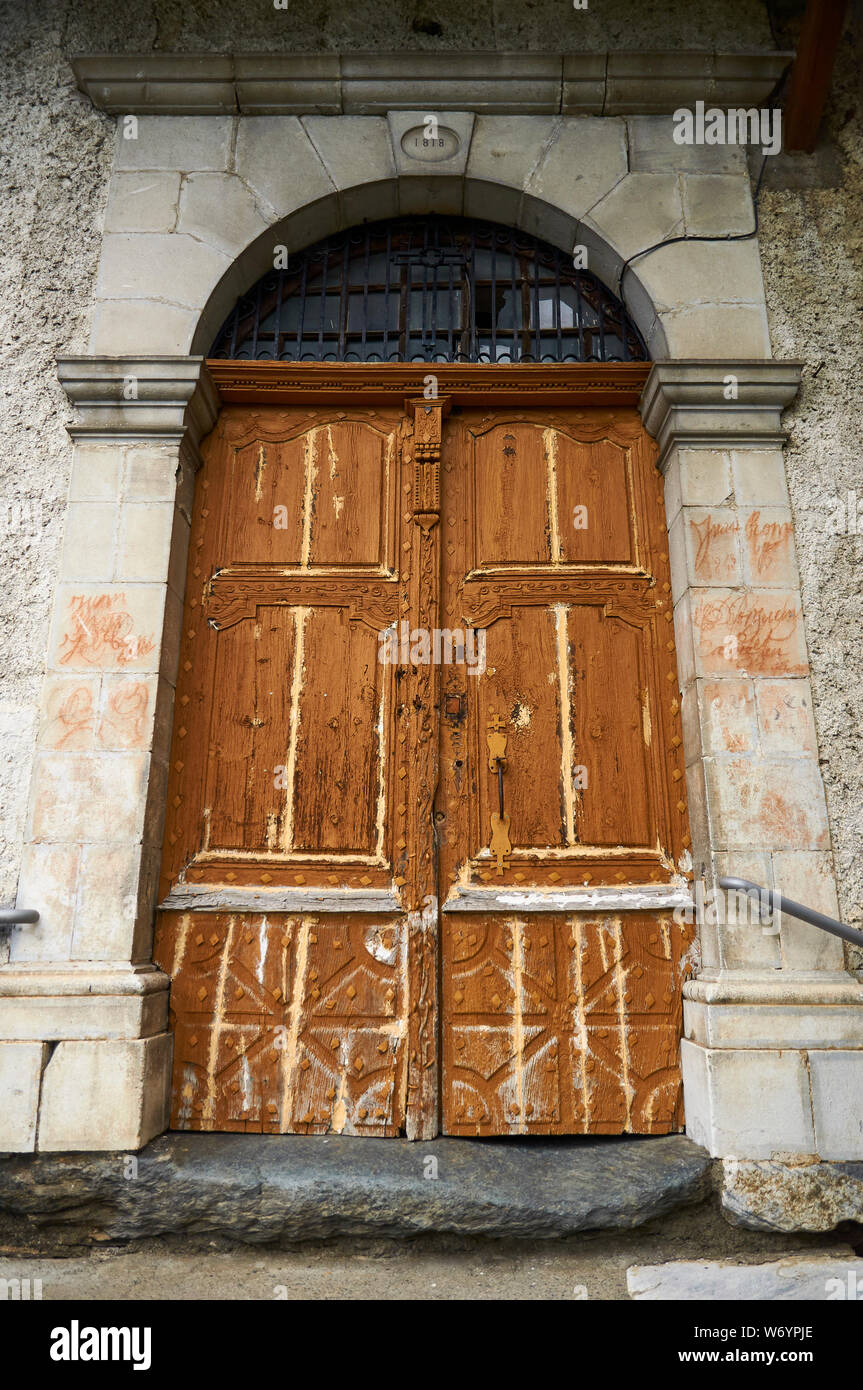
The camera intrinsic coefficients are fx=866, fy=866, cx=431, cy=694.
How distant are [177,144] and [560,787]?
3438 millimetres

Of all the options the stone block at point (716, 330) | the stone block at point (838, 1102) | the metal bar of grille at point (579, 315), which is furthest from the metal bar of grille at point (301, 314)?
the stone block at point (838, 1102)

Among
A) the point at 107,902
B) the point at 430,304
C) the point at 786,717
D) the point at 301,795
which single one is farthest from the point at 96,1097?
the point at 430,304

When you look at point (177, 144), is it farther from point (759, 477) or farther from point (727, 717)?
point (727, 717)

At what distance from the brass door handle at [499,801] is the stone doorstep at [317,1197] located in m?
1.14

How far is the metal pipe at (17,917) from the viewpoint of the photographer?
3064 mm

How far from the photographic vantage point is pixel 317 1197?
2861 millimetres

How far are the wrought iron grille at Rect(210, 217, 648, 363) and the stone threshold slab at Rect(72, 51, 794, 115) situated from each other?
546mm

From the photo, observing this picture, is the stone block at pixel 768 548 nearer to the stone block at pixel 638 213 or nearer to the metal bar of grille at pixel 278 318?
the stone block at pixel 638 213

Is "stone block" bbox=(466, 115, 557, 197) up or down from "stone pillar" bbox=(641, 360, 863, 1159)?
up

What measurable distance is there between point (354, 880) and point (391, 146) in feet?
11.0

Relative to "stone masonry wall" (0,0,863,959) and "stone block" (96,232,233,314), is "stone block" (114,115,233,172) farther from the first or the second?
"stone block" (96,232,233,314)

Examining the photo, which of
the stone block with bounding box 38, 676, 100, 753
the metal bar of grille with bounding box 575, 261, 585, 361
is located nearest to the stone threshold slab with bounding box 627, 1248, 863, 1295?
the stone block with bounding box 38, 676, 100, 753

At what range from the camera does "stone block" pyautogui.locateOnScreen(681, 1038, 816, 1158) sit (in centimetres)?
294

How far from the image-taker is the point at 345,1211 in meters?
2.85
